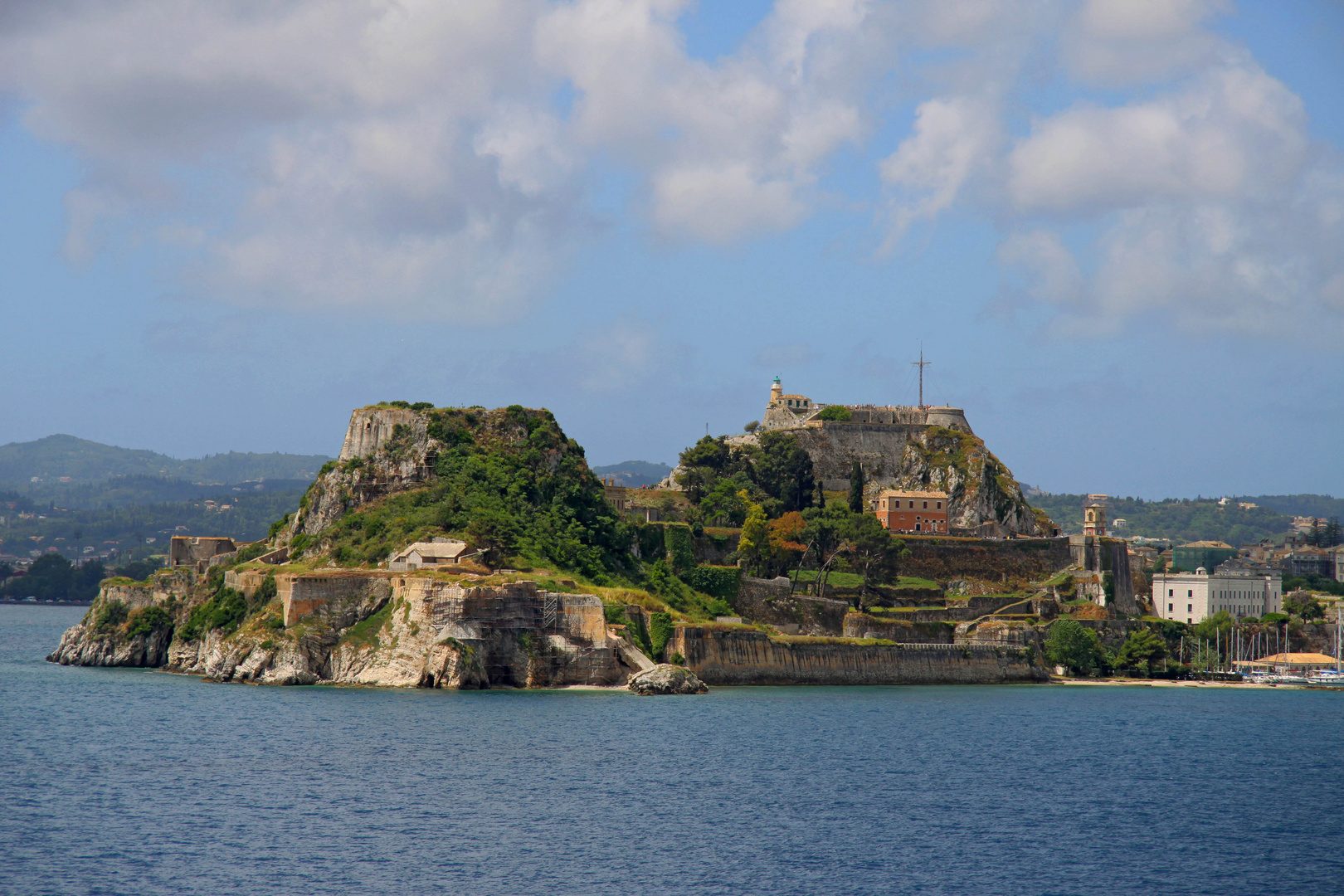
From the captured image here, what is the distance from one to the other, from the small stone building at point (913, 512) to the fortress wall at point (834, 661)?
16.2m

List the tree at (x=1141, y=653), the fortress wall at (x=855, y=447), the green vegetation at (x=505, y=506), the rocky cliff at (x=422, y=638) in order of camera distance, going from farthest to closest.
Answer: the fortress wall at (x=855, y=447) < the tree at (x=1141, y=653) < the green vegetation at (x=505, y=506) < the rocky cliff at (x=422, y=638)

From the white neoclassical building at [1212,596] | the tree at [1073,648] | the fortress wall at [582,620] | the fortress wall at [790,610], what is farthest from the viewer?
the white neoclassical building at [1212,596]

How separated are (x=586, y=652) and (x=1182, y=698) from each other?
30.5m

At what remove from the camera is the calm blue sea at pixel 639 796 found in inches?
1268

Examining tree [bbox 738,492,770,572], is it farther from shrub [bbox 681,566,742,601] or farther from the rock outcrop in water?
the rock outcrop in water

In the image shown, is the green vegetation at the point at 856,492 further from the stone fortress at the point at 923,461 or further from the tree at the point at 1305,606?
the tree at the point at 1305,606

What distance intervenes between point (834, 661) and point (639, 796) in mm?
32400

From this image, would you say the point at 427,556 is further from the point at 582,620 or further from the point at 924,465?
the point at 924,465

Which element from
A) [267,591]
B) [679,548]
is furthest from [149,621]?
[679,548]

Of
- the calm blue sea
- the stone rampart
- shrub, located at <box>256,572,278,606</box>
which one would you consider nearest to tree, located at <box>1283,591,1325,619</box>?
the calm blue sea

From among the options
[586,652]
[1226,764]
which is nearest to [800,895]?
[1226,764]

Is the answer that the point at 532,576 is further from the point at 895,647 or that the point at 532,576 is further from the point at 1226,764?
the point at 1226,764

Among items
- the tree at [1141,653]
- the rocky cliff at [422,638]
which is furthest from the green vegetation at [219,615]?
the tree at [1141,653]

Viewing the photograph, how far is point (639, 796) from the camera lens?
133 feet
